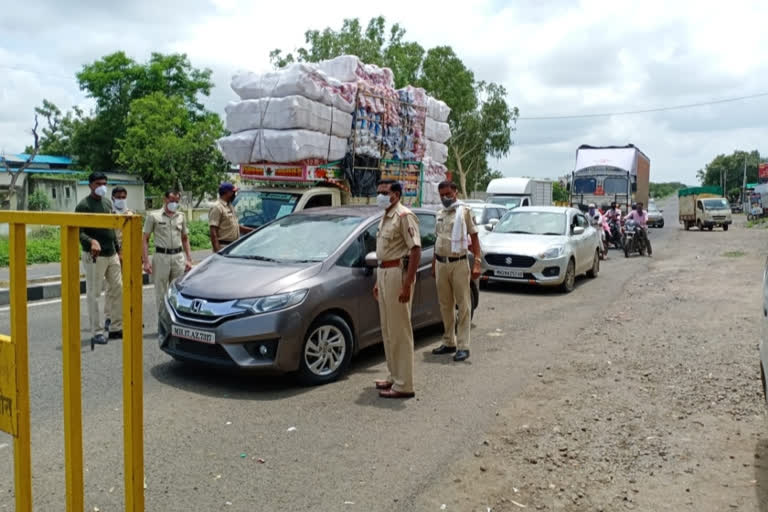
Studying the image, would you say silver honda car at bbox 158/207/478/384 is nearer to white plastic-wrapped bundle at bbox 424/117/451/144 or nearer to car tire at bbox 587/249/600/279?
car tire at bbox 587/249/600/279

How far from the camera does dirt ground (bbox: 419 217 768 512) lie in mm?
3705

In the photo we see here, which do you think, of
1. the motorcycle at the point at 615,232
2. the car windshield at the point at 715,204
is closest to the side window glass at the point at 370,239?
the motorcycle at the point at 615,232

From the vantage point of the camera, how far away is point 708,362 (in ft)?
21.3

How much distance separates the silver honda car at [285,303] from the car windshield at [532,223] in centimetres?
646

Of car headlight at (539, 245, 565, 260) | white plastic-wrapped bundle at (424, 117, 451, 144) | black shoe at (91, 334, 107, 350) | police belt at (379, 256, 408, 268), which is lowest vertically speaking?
black shoe at (91, 334, 107, 350)

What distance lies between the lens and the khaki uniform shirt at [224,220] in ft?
26.3

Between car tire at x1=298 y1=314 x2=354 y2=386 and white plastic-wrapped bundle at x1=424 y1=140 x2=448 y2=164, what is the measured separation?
34.1 feet

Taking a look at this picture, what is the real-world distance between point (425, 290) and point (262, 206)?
455cm

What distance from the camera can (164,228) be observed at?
24.8 ft

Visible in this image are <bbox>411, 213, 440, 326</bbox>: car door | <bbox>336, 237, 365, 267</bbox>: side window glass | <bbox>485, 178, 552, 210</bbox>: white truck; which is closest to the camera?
<bbox>336, 237, 365, 267</bbox>: side window glass

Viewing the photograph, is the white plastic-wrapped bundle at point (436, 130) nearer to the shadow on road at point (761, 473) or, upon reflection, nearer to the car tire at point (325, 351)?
the car tire at point (325, 351)

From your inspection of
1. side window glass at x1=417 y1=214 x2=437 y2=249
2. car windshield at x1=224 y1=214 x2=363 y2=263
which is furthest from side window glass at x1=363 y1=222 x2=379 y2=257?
side window glass at x1=417 y1=214 x2=437 y2=249

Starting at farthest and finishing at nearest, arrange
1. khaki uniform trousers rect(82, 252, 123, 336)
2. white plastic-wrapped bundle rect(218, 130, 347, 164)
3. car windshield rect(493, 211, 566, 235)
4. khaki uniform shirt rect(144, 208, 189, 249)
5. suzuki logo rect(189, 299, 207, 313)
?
car windshield rect(493, 211, 566, 235) < white plastic-wrapped bundle rect(218, 130, 347, 164) < khaki uniform shirt rect(144, 208, 189, 249) < khaki uniform trousers rect(82, 252, 123, 336) < suzuki logo rect(189, 299, 207, 313)

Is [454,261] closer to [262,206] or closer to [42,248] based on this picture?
[262,206]
